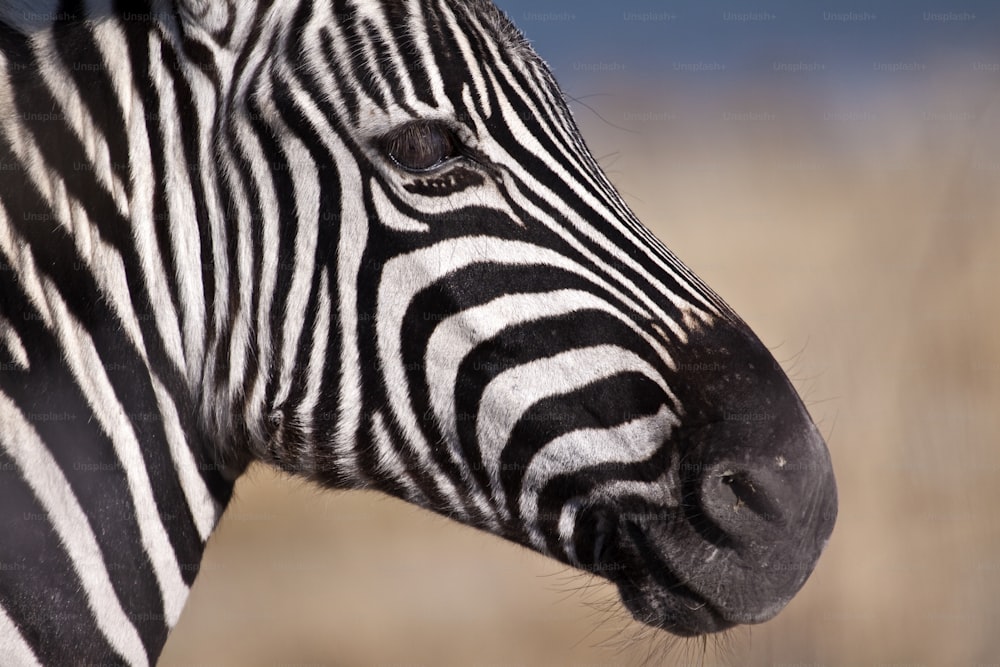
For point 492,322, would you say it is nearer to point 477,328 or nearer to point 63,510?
point 477,328

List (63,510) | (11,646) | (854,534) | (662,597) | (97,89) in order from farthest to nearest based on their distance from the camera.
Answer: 1. (854,534)
2. (662,597)
3. (97,89)
4. (63,510)
5. (11,646)

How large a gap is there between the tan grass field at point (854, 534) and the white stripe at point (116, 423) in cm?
283

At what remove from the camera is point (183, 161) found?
2.14 meters

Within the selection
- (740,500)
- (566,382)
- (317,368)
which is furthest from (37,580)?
(740,500)


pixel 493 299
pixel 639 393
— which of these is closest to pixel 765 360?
pixel 639 393

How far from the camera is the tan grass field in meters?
6.40

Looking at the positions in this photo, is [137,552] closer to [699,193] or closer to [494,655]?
[494,655]

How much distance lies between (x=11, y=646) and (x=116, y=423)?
53 cm

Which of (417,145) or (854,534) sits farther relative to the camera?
(854,534)

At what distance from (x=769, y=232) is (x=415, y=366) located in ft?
51.4

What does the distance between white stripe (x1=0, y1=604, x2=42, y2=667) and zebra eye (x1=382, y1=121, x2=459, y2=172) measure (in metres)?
1.38

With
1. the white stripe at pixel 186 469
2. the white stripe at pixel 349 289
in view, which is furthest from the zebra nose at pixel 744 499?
the white stripe at pixel 186 469

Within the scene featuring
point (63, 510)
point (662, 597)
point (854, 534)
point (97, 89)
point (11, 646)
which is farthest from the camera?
point (854, 534)

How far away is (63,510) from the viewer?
6.52ft
